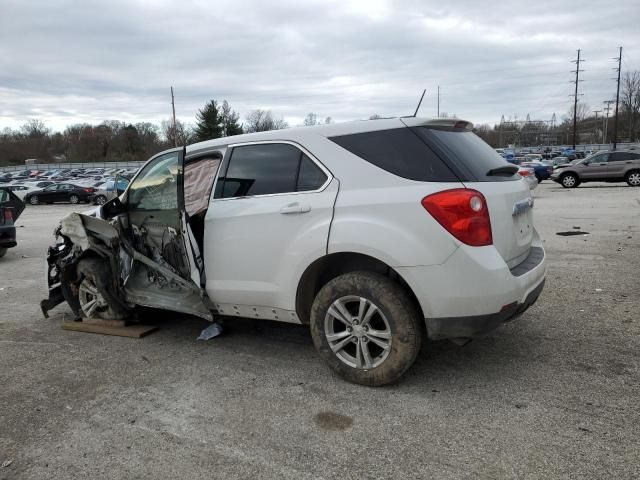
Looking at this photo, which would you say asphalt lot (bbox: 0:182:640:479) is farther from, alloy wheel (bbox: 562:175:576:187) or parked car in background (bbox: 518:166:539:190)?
alloy wheel (bbox: 562:175:576:187)

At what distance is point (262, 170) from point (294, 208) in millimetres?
524

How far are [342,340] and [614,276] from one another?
4524mm

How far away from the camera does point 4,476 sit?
2.83m

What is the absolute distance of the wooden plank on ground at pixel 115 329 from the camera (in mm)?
5027

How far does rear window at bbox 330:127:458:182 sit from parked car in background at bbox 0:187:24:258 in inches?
338

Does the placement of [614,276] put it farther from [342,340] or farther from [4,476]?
[4,476]

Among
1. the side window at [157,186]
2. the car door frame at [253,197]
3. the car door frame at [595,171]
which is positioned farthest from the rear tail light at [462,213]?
the car door frame at [595,171]

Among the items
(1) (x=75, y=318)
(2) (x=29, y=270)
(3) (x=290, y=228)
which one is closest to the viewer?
(3) (x=290, y=228)

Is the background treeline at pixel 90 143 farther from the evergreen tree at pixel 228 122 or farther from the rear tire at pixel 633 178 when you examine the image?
the rear tire at pixel 633 178

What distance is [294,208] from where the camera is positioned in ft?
12.5

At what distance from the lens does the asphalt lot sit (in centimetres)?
281

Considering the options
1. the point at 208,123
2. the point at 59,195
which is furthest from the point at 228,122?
the point at 59,195

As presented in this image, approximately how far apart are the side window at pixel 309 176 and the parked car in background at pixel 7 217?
327 inches

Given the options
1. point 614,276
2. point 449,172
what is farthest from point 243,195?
point 614,276
